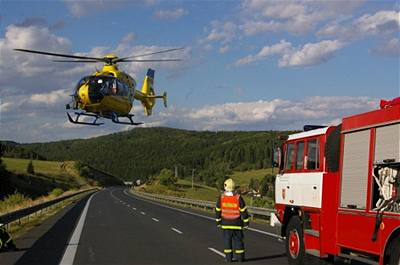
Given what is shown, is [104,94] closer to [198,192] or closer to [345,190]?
[345,190]

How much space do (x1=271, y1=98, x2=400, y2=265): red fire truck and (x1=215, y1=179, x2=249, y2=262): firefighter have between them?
0.89 m

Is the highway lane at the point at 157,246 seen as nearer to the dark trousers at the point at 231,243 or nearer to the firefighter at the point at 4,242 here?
the dark trousers at the point at 231,243

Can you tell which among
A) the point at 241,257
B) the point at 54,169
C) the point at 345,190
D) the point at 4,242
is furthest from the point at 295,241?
the point at 54,169

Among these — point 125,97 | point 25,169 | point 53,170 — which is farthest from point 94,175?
point 125,97

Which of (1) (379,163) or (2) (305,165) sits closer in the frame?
(1) (379,163)

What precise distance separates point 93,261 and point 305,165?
16.3 feet

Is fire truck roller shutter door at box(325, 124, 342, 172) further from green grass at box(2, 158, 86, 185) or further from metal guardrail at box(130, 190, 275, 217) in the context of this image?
→ green grass at box(2, 158, 86, 185)

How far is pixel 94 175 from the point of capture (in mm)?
196250

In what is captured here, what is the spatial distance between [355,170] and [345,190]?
1.37 ft

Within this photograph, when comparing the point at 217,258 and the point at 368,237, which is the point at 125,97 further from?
the point at 368,237

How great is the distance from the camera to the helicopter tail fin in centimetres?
4325

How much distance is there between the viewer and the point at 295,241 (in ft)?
38.5

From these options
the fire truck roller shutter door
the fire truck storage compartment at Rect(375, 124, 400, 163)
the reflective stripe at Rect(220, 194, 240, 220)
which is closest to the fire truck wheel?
the reflective stripe at Rect(220, 194, 240, 220)

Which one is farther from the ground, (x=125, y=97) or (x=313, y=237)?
(x=125, y=97)
